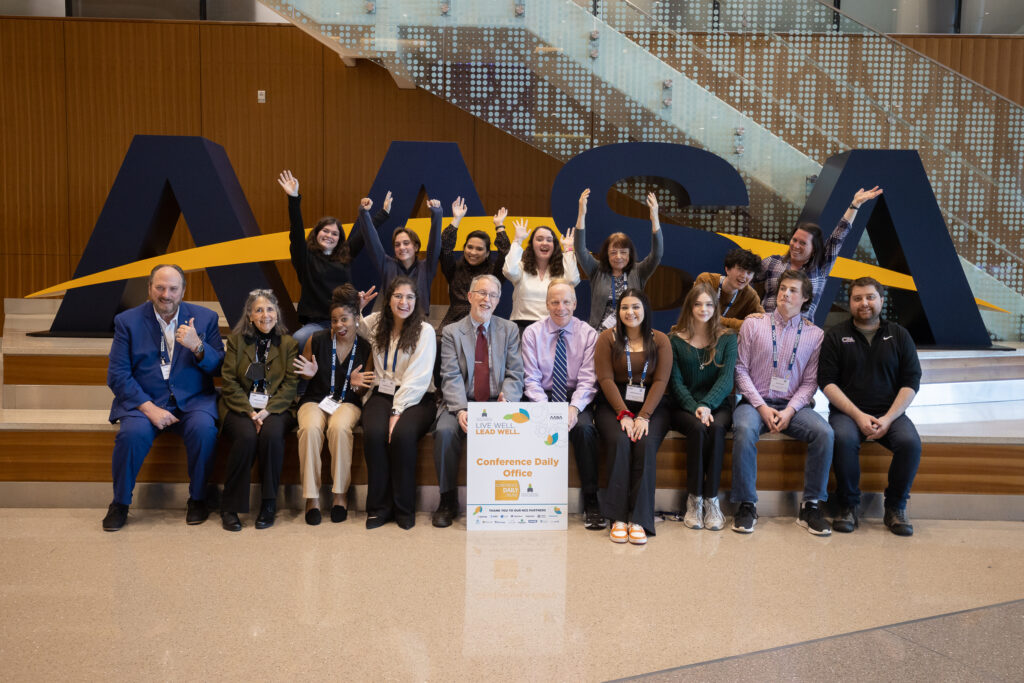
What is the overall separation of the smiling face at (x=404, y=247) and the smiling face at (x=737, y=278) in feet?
6.95

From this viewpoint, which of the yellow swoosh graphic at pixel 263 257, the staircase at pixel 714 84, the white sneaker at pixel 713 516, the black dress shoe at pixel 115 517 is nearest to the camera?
the black dress shoe at pixel 115 517

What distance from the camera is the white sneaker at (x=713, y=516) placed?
3.95 m

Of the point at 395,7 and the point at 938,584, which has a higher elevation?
the point at 395,7

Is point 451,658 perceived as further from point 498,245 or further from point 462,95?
point 462,95

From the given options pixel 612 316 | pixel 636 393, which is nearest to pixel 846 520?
pixel 636 393

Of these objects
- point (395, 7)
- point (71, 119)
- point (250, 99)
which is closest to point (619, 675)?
point (395, 7)

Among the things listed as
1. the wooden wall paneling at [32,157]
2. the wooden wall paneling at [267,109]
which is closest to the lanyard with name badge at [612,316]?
the wooden wall paneling at [267,109]

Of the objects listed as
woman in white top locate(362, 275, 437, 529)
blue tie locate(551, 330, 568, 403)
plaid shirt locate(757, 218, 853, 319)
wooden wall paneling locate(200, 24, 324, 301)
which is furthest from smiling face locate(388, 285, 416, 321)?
wooden wall paneling locate(200, 24, 324, 301)

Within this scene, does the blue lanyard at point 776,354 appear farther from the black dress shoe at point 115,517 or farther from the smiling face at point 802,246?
the black dress shoe at point 115,517

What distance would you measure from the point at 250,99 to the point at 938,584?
24.1 feet

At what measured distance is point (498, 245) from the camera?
17.8 ft

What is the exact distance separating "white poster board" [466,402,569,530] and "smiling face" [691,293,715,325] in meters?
0.95

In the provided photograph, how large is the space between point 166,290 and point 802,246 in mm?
4060

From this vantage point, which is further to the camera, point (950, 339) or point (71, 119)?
point (71, 119)
